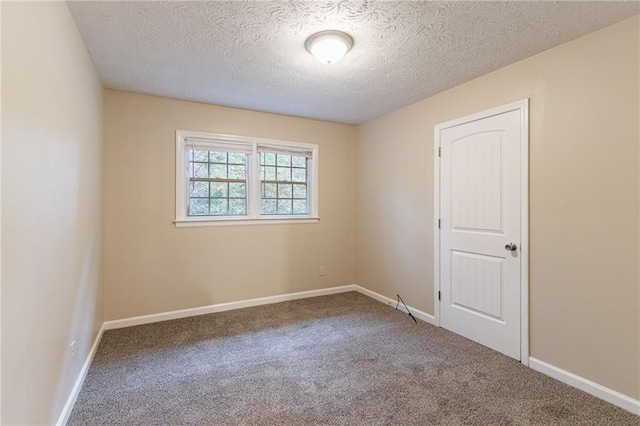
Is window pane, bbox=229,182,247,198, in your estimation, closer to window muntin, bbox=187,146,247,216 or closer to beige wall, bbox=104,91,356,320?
window muntin, bbox=187,146,247,216

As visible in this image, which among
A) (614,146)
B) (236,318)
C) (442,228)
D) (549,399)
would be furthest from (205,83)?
(549,399)

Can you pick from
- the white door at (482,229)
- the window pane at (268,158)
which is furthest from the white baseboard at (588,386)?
the window pane at (268,158)

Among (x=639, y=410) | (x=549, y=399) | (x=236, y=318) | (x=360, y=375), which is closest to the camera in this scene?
(x=639, y=410)

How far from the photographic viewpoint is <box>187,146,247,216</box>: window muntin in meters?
3.70

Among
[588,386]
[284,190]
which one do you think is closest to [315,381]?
[588,386]

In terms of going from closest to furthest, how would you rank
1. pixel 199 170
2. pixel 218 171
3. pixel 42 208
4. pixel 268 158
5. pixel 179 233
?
pixel 42 208 < pixel 179 233 < pixel 199 170 < pixel 218 171 < pixel 268 158

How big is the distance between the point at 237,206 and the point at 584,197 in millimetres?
3354

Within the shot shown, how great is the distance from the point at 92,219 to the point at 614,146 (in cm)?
385

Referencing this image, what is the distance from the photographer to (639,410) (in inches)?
75.7

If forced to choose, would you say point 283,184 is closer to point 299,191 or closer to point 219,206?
point 299,191

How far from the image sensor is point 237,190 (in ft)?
13.0

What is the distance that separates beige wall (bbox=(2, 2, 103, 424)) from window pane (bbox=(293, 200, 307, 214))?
7.97 feet

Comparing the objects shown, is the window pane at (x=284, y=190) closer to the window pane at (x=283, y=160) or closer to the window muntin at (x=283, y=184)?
the window muntin at (x=283, y=184)

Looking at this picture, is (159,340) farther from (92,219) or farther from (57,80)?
(57,80)
